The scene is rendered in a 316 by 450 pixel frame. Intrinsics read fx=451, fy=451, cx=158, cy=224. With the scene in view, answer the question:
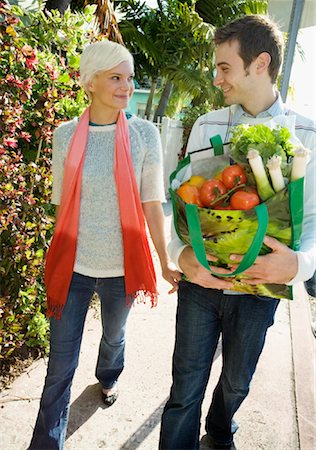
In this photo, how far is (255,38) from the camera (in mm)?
1894

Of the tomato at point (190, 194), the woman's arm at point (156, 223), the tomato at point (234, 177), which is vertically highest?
the tomato at point (234, 177)

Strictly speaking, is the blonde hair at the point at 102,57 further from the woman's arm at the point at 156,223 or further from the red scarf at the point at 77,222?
the woman's arm at the point at 156,223

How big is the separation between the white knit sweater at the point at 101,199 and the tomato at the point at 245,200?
0.98 m

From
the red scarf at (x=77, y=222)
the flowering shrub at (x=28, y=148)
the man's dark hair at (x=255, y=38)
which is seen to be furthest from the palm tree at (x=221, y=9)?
the man's dark hair at (x=255, y=38)

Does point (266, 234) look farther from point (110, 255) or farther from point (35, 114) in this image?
point (35, 114)

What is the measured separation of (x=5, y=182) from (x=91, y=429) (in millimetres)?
1566

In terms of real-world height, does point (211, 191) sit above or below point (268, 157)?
below

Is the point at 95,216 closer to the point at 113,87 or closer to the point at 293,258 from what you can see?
the point at 113,87

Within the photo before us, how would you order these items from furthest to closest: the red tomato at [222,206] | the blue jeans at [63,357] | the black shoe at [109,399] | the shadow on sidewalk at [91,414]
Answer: the black shoe at [109,399], the shadow on sidewalk at [91,414], the blue jeans at [63,357], the red tomato at [222,206]

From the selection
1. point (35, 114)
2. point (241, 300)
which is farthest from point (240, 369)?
point (35, 114)

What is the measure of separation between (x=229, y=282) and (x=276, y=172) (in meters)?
0.51

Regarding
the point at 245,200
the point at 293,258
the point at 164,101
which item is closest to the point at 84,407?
the point at 293,258

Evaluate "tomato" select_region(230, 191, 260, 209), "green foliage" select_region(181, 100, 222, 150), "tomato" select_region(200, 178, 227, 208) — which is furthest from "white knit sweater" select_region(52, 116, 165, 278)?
"green foliage" select_region(181, 100, 222, 150)

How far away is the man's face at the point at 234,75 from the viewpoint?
190 centimetres
